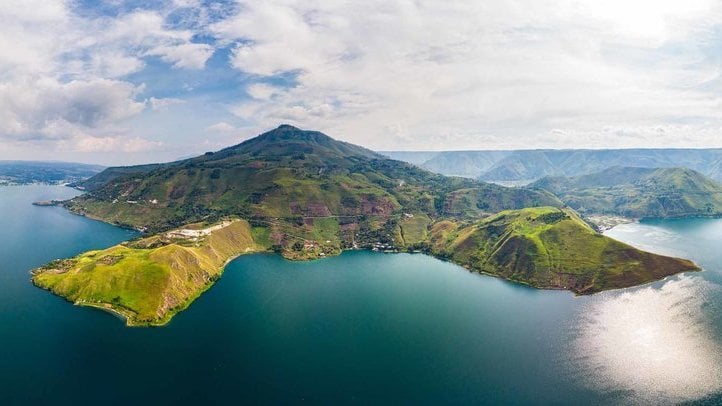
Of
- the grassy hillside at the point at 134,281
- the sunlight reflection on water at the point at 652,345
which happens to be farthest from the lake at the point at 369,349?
the grassy hillside at the point at 134,281

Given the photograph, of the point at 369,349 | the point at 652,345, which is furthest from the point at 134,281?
the point at 652,345

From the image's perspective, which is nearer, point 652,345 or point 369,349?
point 369,349

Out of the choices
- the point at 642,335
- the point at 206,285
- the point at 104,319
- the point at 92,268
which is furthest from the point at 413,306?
the point at 92,268

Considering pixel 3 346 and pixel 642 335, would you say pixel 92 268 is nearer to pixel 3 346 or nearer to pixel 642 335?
pixel 3 346

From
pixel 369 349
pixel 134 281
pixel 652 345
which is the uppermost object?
pixel 134 281

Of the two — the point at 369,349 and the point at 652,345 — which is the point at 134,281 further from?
the point at 652,345
